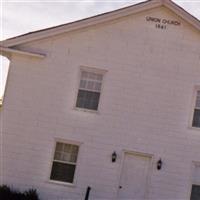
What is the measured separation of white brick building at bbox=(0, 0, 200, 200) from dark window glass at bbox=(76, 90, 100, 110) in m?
0.04

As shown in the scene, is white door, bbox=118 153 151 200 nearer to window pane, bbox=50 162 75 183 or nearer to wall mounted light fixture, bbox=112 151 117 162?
wall mounted light fixture, bbox=112 151 117 162

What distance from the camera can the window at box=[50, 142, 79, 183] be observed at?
16.7 m

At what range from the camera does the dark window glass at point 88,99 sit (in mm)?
16938

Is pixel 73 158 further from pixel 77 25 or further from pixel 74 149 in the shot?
pixel 77 25

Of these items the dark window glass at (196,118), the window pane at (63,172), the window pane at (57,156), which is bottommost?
the window pane at (63,172)

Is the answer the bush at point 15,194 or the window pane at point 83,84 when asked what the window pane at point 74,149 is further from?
the window pane at point 83,84

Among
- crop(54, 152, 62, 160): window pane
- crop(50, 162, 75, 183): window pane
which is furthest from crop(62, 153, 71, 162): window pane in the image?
crop(50, 162, 75, 183): window pane

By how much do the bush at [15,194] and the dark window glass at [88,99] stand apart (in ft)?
11.3

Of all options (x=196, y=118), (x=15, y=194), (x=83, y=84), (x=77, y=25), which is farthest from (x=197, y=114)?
(x=15, y=194)

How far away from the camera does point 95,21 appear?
16.9 metres

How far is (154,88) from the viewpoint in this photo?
16812 mm

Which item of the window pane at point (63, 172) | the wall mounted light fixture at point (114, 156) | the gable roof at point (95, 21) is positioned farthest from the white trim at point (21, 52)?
the wall mounted light fixture at point (114, 156)

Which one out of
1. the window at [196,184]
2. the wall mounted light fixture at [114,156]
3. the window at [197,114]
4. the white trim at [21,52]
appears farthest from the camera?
the window at [197,114]

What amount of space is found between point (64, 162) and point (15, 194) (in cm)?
199
